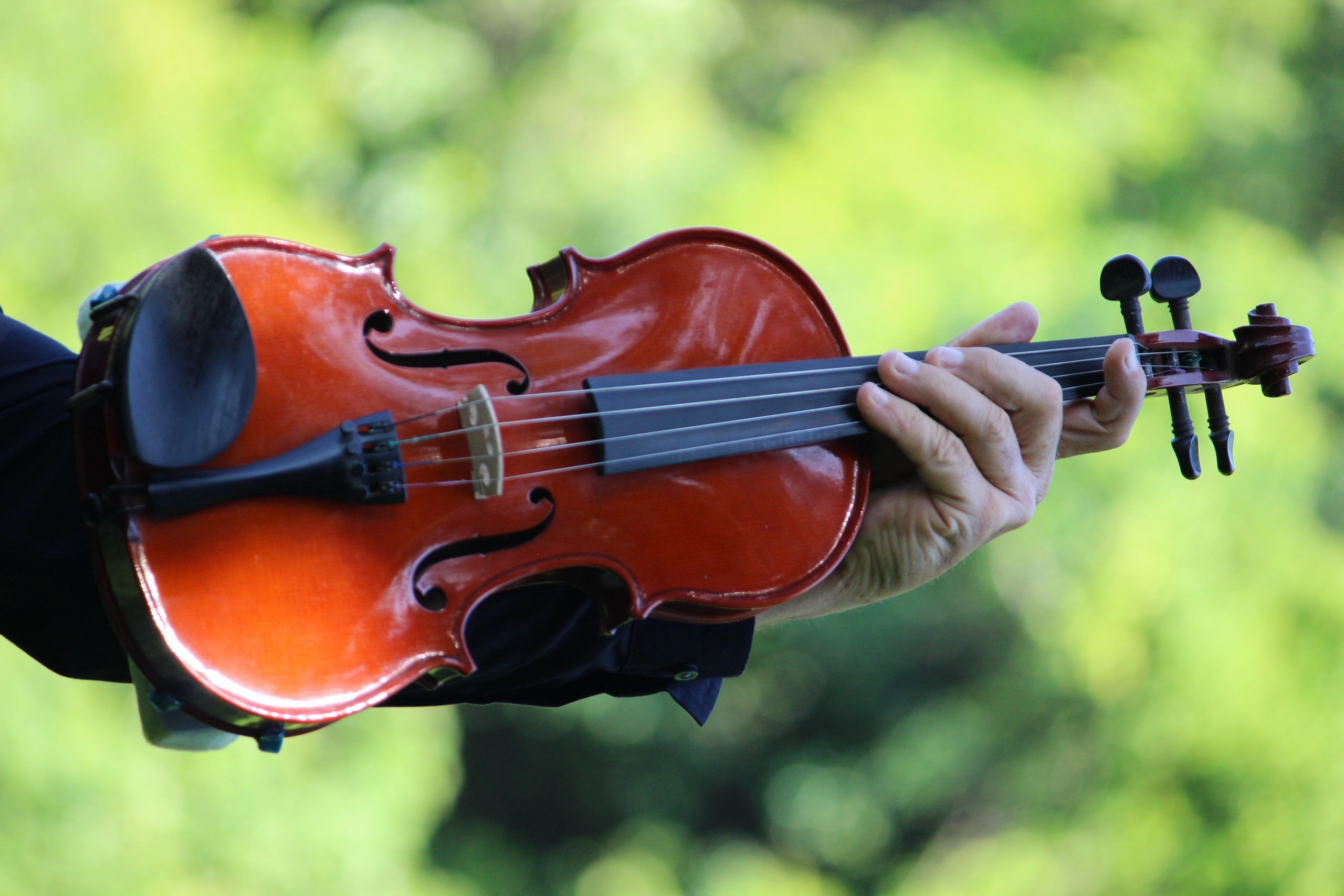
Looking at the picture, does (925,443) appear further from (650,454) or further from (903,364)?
(650,454)

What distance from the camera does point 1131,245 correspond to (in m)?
4.98

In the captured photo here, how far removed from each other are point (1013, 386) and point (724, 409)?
35 cm

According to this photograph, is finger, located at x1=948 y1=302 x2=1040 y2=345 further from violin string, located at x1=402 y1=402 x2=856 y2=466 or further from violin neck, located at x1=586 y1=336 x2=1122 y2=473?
violin string, located at x1=402 y1=402 x2=856 y2=466

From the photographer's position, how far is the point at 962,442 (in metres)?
1.36

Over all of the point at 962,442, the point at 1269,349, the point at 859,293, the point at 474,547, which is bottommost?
the point at 474,547

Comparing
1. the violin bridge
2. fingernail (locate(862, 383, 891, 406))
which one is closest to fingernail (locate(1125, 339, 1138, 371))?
fingernail (locate(862, 383, 891, 406))

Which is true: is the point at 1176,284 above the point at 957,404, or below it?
above

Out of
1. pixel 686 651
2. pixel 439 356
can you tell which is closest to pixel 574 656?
pixel 686 651

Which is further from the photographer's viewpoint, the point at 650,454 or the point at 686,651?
the point at 686,651

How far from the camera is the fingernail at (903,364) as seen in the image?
4.27 feet

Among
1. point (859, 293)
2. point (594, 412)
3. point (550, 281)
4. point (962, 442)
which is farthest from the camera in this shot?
point (859, 293)

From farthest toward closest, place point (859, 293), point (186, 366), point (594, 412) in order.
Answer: point (859, 293)
point (594, 412)
point (186, 366)

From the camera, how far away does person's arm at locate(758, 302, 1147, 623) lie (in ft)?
4.30

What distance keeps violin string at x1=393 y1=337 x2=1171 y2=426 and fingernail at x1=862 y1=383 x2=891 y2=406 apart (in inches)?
1.3
